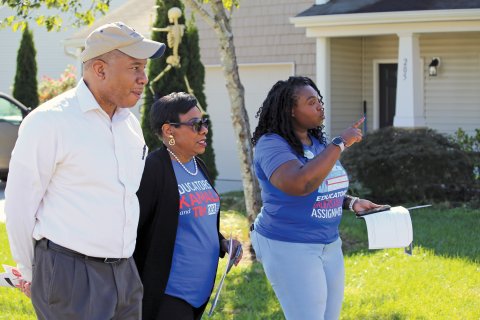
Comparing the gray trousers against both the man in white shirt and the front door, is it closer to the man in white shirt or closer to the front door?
the man in white shirt

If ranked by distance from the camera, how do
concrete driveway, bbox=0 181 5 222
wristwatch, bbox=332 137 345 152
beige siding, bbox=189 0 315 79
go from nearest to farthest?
wristwatch, bbox=332 137 345 152 < concrete driveway, bbox=0 181 5 222 < beige siding, bbox=189 0 315 79

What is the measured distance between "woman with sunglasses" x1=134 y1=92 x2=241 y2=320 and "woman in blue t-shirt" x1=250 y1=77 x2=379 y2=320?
11.0 inches

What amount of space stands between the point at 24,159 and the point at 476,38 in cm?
1273

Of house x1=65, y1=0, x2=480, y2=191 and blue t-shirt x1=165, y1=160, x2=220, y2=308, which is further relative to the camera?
house x1=65, y1=0, x2=480, y2=191

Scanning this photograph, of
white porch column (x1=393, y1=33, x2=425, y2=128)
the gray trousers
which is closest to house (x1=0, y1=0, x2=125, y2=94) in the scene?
white porch column (x1=393, y1=33, x2=425, y2=128)

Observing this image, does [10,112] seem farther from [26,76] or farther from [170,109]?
[170,109]

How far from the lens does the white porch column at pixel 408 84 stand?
532 inches

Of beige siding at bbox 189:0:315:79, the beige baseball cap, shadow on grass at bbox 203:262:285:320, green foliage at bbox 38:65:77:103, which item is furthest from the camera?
green foliage at bbox 38:65:77:103

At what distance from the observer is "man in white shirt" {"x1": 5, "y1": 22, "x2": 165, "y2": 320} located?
3189 millimetres

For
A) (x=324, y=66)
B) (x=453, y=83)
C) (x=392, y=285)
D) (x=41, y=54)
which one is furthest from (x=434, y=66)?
(x=41, y=54)

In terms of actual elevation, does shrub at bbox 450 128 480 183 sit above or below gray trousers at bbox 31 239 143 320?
below

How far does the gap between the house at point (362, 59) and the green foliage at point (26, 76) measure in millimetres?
8014

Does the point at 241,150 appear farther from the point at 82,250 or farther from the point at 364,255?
the point at 82,250

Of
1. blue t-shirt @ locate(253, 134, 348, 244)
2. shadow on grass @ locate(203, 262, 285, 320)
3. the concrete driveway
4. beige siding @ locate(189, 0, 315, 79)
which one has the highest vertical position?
beige siding @ locate(189, 0, 315, 79)
